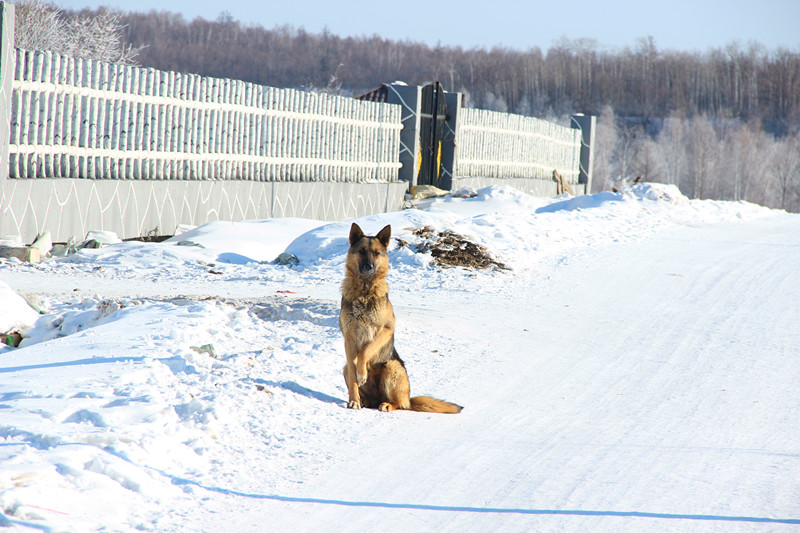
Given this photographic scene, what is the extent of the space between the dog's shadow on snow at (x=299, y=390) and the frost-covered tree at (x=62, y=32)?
29.3m

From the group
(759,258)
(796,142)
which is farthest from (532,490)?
(796,142)

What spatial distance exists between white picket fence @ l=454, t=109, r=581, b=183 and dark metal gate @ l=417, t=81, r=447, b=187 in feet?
2.03

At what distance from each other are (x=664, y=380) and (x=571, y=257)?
6.48 metres

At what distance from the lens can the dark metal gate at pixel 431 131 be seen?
21.8 metres

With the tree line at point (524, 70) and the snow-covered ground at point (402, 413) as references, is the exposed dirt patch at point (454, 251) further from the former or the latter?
the tree line at point (524, 70)

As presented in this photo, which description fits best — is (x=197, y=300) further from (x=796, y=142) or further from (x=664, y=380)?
(x=796, y=142)

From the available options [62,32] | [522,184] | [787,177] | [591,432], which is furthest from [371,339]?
[787,177]

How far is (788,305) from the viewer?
31.9 ft

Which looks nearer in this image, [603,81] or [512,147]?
[512,147]

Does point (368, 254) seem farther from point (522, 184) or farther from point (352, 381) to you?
point (522, 184)

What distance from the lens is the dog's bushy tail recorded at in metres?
5.20

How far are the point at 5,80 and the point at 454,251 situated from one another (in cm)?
647

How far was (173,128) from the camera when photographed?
13.2m

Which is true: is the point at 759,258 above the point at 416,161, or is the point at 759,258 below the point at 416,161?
below
